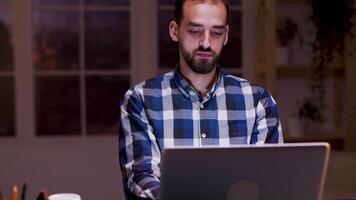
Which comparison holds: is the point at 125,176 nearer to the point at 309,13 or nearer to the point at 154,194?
the point at 154,194

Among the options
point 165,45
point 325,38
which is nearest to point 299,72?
point 325,38

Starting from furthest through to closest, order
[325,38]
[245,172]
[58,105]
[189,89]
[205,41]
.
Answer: [58,105], [325,38], [189,89], [205,41], [245,172]

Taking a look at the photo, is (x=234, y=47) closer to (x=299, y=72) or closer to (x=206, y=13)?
(x=299, y=72)

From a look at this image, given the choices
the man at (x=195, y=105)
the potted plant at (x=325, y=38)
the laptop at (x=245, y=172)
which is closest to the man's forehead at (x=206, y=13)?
the man at (x=195, y=105)

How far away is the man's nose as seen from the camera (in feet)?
Answer: 4.68

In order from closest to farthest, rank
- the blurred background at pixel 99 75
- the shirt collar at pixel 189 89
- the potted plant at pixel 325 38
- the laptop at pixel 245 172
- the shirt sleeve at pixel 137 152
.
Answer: the laptop at pixel 245 172 → the shirt sleeve at pixel 137 152 → the shirt collar at pixel 189 89 → the potted plant at pixel 325 38 → the blurred background at pixel 99 75

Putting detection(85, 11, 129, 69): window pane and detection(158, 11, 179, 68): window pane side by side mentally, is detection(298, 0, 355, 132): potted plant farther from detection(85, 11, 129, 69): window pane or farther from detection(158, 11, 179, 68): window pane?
detection(85, 11, 129, 69): window pane

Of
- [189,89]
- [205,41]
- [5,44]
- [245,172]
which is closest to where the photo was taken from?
[245,172]

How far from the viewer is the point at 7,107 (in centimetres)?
365

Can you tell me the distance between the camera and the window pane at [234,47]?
373 cm

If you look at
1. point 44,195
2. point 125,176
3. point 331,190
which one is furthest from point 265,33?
point 44,195

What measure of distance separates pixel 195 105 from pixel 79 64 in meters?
2.25

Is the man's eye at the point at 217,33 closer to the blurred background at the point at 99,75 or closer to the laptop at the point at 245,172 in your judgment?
the laptop at the point at 245,172

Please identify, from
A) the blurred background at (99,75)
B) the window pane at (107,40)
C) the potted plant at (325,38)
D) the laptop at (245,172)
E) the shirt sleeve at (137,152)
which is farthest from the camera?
the window pane at (107,40)
